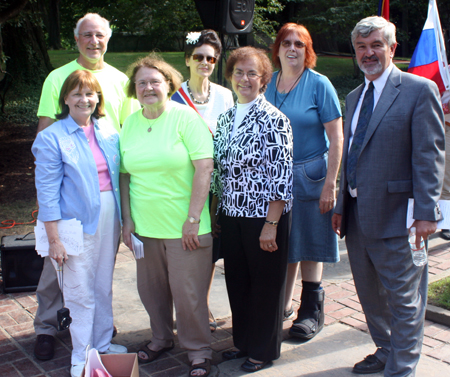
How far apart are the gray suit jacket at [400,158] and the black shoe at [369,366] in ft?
2.90

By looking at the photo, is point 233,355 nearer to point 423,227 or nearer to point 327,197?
point 327,197

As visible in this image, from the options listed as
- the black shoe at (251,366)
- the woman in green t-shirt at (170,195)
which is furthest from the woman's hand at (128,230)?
the black shoe at (251,366)

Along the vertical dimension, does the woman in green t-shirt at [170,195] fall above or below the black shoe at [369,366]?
above

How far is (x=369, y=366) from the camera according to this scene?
3.08m

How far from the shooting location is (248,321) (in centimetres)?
323

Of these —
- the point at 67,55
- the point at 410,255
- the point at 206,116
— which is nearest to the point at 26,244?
the point at 206,116

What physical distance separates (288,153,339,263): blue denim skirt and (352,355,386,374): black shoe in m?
0.73

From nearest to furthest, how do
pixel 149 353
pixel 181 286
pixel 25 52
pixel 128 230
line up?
pixel 181 286 → pixel 128 230 → pixel 149 353 → pixel 25 52

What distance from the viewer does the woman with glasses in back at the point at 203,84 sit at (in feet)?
11.7

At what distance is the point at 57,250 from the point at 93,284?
38cm

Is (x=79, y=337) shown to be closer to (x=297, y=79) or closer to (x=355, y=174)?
(x=355, y=174)

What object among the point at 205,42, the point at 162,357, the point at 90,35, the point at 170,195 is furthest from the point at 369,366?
the point at 90,35

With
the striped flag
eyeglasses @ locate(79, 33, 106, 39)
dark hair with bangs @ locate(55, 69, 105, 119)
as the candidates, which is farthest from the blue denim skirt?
the striped flag

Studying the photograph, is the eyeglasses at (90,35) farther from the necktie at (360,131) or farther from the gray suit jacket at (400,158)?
the gray suit jacket at (400,158)
